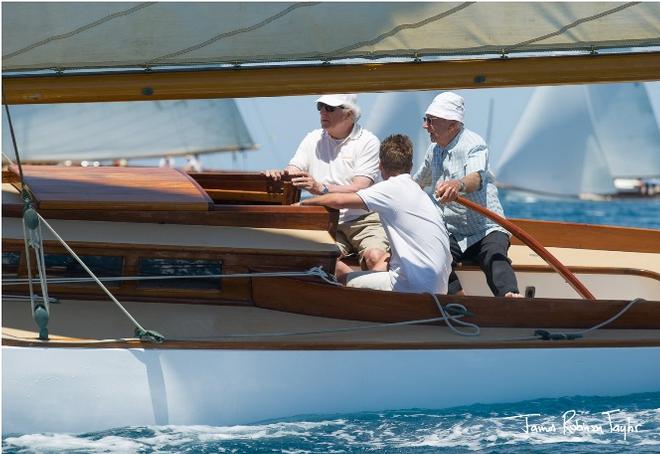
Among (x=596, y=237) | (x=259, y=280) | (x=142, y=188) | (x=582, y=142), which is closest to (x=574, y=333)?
(x=259, y=280)

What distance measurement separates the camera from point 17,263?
595cm

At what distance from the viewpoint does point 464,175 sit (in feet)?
21.6

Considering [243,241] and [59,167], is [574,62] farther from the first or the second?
[59,167]

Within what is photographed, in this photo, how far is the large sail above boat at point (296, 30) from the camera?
5.66 metres

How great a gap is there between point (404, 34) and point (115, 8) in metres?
1.38

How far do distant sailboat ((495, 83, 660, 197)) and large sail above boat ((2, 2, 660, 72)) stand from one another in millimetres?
31137

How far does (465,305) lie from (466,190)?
2.45 ft

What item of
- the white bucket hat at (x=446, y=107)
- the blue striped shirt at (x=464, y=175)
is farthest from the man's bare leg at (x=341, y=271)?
the white bucket hat at (x=446, y=107)

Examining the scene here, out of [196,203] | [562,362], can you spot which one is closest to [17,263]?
[196,203]

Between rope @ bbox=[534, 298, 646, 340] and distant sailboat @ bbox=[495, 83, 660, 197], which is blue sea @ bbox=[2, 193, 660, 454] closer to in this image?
rope @ bbox=[534, 298, 646, 340]

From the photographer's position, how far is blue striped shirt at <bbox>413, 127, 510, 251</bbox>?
6.56 metres

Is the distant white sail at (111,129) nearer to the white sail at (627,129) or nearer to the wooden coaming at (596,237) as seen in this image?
the white sail at (627,129)

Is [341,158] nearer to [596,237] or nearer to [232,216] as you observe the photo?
[232,216]

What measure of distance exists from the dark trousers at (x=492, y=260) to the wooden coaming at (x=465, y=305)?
404mm
